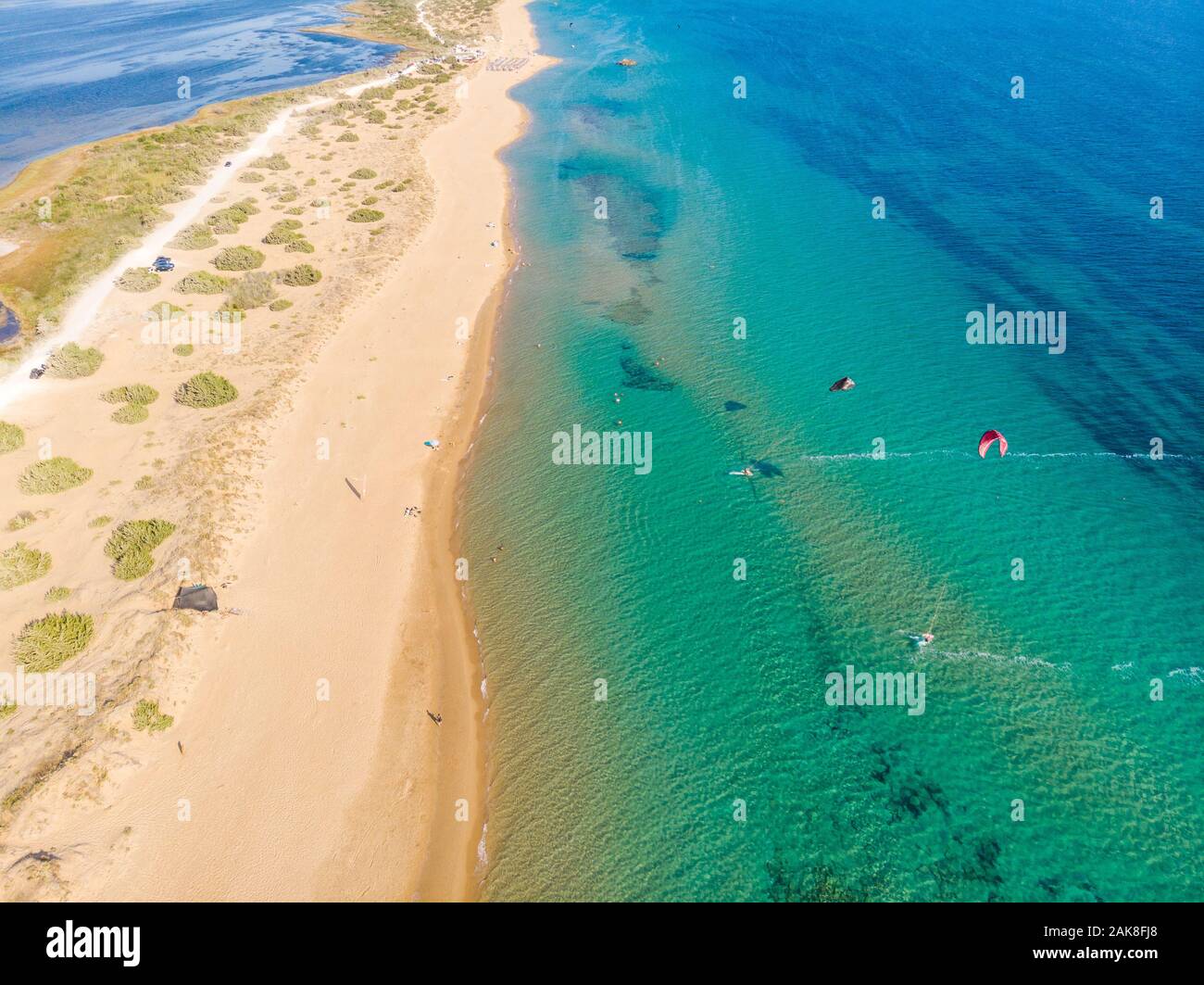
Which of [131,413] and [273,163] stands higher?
[273,163]

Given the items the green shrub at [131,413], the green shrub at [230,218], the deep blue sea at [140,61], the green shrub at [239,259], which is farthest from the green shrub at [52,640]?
the deep blue sea at [140,61]

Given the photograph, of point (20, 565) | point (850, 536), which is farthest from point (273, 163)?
point (850, 536)

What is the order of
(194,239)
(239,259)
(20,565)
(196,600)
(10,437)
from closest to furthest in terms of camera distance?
(196,600) < (20,565) < (10,437) < (239,259) < (194,239)

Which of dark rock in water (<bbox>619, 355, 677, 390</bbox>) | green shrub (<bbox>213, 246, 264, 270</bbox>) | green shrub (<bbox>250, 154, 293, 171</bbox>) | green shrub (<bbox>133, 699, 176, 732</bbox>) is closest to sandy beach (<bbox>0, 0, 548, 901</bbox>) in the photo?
green shrub (<bbox>133, 699, 176, 732</bbox>)

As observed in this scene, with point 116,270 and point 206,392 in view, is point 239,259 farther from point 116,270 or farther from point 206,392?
point 206,392

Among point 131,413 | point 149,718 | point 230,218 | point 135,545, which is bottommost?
point 149,718

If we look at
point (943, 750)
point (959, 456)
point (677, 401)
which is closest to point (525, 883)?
point (943, 750)
